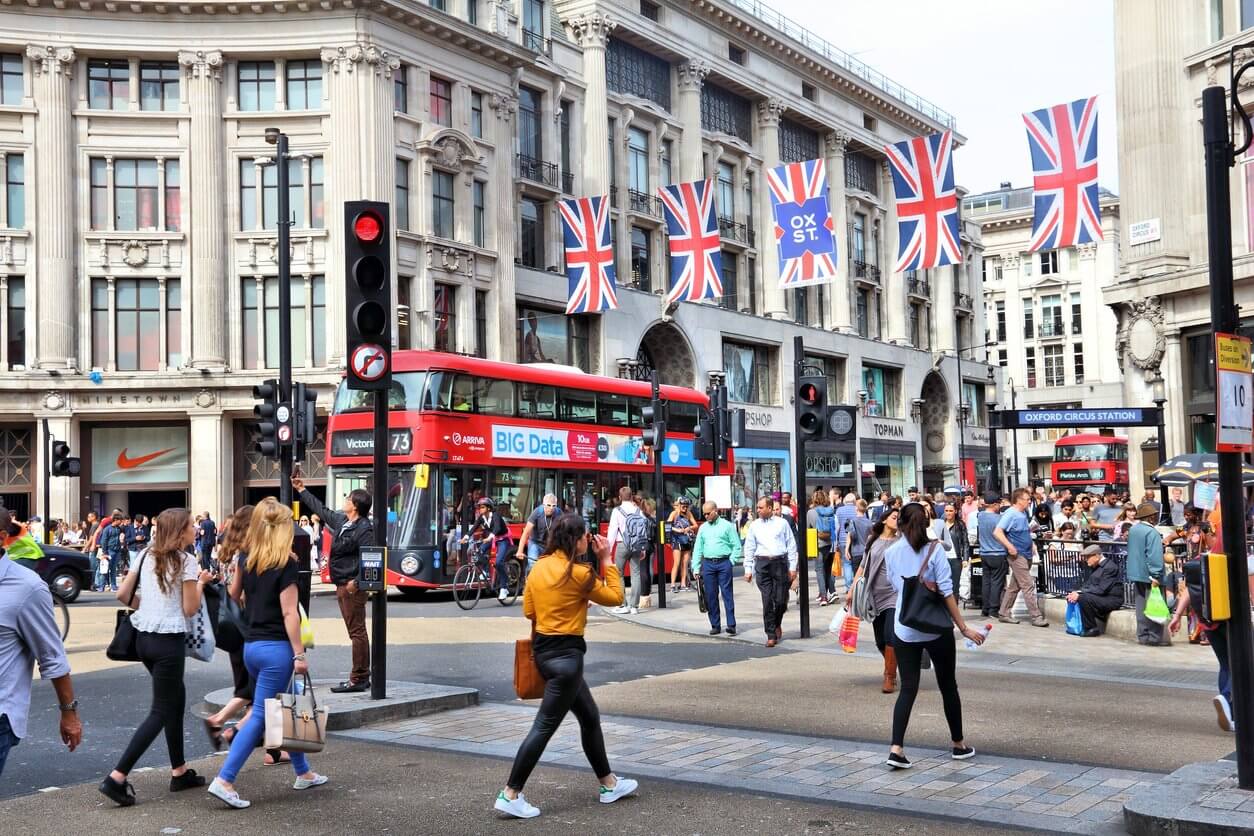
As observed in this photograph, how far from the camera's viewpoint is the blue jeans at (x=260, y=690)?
24.2 ft

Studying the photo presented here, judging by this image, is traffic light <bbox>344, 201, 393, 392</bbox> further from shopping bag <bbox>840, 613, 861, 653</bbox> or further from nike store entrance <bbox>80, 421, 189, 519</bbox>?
nike store entrance <bbox>80, 421, 189, 519</bbox>

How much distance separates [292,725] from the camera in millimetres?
7230

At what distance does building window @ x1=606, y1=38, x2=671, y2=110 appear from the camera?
4719 centimetres

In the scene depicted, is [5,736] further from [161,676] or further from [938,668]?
[938,668]

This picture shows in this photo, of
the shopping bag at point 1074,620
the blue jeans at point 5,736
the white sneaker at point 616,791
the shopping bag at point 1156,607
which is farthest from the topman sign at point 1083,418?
the blue jeans at point 5,736

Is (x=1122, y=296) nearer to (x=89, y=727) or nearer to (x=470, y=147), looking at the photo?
(x=470, y=147)

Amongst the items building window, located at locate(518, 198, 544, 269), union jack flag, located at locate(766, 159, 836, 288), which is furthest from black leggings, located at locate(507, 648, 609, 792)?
building window, located at locate(518, 198, 544, 269)

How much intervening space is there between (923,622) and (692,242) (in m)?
23.2

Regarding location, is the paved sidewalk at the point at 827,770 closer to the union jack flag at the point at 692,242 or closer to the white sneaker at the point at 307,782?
the white sneaker at the point at 307,782

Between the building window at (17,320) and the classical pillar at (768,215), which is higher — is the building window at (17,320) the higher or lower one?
the lower one

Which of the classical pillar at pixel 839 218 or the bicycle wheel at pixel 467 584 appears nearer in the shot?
the bicycle wheel at pixel 467 584

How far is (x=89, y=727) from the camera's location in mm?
10242

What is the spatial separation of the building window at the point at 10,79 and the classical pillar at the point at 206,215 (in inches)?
167

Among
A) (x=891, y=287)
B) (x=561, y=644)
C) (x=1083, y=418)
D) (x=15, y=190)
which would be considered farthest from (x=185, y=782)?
(x=891, y=287)
